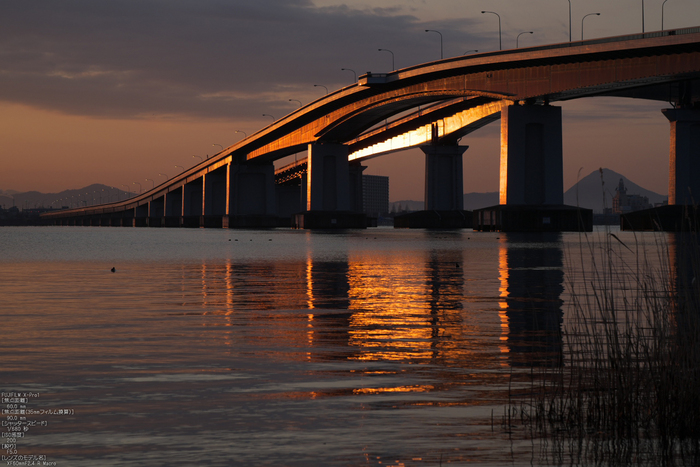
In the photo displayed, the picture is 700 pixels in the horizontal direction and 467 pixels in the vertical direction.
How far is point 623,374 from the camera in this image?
314 inches

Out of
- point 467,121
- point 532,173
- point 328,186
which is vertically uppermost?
point 467,121

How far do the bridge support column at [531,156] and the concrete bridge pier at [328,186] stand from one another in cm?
4266

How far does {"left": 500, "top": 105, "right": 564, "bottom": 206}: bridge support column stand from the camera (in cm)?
8281

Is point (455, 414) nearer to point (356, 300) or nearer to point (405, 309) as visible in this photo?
point (405, 309)

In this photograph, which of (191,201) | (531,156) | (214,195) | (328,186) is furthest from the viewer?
(191,201)

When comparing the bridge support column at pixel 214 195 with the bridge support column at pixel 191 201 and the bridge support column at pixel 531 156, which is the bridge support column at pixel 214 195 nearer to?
the bridge support column at pixel 191 201

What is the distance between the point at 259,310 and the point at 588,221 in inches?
2631

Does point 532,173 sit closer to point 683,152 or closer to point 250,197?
point 683,152

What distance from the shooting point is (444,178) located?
130625mm

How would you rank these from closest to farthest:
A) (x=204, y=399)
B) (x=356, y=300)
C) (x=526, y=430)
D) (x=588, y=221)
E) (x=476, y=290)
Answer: (x=526, y=430), (x=204, y=399), (x=356, y=300), (x=476, y=290), (x=588, y=221)

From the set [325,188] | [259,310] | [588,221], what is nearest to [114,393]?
[259,310]

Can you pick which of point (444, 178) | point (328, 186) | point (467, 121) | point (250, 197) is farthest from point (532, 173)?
point (250, 197)

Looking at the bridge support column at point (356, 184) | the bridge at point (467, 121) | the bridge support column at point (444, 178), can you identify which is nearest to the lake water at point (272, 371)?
the bridge at point (467, 121)

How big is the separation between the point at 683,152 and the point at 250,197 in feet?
287
